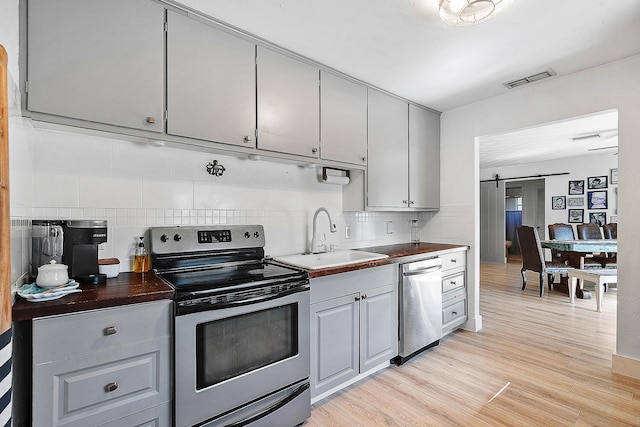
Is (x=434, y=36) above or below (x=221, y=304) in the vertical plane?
above

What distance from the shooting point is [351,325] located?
2.17 m

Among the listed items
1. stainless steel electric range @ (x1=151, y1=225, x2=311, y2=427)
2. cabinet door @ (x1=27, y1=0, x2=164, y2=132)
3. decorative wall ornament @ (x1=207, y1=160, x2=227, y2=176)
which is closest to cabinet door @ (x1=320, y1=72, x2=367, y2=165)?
decorative wall ornament @ (x1=207, y1=160, x2=227, y2=176)

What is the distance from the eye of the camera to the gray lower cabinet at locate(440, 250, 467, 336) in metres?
3.00

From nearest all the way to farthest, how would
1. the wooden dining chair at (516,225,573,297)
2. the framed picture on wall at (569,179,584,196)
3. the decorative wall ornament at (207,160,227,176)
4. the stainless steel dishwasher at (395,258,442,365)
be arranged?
the decorative wall ornament at (207,160,227,176) → the stainless steel dishwasher at (395,258,442,365) → the wooden dining chair at (516,225,573,297) → the framed picture on wall at (569,179,584,196)

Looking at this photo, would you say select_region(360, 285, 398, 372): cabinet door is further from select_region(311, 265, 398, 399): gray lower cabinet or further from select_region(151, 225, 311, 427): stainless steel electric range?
select_region(151, 225, 311, 427): stainless steel electric range

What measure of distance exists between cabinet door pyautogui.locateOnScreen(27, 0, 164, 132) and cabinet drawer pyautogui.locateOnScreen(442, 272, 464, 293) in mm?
2719

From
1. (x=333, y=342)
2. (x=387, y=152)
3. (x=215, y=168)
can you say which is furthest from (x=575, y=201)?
(x=215, y=168)

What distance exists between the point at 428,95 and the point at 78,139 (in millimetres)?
2854

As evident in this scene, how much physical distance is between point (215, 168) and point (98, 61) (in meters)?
0.85

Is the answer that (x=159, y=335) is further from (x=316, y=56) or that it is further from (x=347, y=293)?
(x=316, y=56)

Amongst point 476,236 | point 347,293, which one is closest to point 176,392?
point 347,293

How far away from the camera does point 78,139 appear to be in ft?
5.52

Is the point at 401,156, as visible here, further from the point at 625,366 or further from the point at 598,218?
the point at 598,218

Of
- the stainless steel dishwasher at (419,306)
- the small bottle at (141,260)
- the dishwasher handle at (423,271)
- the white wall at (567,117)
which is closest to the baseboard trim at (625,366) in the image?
the white wall at (567,117)
